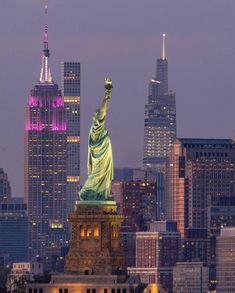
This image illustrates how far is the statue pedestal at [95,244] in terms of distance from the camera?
101500mm

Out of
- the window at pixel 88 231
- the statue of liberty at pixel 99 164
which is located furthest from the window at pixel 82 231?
the statue of liberty at pixel 99 164

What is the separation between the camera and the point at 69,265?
101875 mm

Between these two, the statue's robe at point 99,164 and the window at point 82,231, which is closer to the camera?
the window at point 82,231

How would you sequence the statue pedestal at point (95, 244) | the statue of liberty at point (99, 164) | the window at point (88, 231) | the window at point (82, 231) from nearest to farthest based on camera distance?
1. the statue pedestal at point (95, 244)
2. the window at point (88, 231)
3. the window at point (82, 231)
4. the statue of liberty at point (99, 164)

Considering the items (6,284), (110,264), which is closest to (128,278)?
(110,264)

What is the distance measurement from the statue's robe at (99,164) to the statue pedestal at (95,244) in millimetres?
1017

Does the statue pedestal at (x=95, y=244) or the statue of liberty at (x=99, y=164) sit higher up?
the statue of liberty at (x=99, y=164)

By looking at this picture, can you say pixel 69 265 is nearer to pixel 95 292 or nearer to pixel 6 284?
pixel 95 292

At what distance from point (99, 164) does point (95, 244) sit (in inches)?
125

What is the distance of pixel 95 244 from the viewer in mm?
101750

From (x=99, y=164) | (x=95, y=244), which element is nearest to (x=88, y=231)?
(x=95, y=244)

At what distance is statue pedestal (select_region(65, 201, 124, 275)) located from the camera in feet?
333

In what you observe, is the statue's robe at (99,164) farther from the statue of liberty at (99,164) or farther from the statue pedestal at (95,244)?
the statue pedestal at (95,244)

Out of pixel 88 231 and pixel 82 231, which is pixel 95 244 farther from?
pixel 82 231
